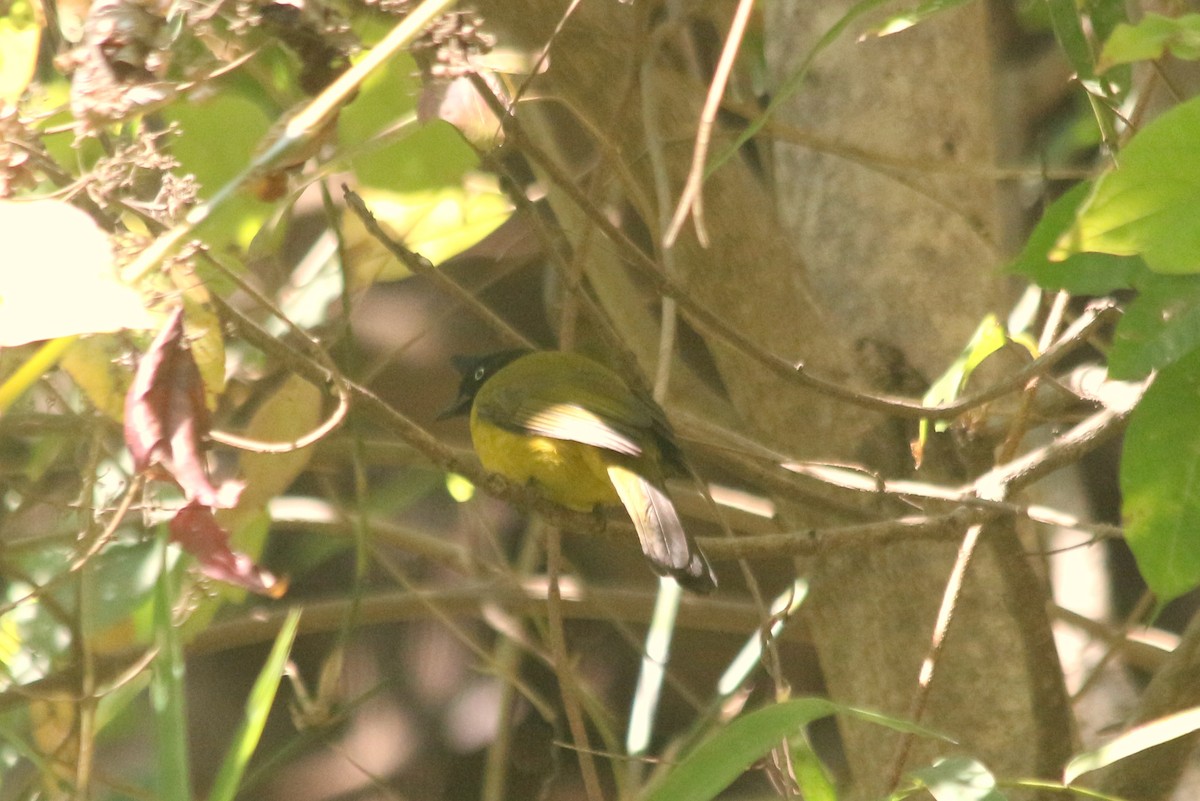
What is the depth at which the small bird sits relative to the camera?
2062 millimetres

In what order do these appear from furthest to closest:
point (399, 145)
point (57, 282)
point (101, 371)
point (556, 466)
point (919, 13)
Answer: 1. point (556, 466)
2. point (399, 145)
3. point (101, 371)
4. point (919, 13)
5. point (57, 282)

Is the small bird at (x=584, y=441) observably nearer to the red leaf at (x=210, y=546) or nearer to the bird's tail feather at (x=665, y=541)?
the bird's tail feather at (x=665, y=541)

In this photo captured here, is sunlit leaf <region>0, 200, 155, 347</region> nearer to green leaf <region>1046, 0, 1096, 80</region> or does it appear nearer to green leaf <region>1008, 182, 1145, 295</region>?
green leaf <region>1008, 182, 1145, 295</region>

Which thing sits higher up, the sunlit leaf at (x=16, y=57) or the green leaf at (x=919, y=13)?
the green leaf at (x=919, y=13)

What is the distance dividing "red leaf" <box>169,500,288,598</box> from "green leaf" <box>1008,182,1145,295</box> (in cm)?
89

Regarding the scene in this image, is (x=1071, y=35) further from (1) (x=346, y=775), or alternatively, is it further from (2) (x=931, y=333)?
(1) (x=346, y=775)

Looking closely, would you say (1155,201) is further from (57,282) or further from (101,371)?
(101,371)

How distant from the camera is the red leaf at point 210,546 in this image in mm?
1426

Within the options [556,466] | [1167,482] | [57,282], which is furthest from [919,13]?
[556,466]

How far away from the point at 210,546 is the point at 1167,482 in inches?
39.7

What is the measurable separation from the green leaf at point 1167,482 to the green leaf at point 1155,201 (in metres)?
0.27

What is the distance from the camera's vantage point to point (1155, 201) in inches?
37.8

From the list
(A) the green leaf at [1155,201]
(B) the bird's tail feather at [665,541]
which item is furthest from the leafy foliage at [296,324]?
(B) the bird's tail feather at [665,541]

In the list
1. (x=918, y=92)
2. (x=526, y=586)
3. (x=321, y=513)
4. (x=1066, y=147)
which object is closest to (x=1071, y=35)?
(x=918, y=92)
